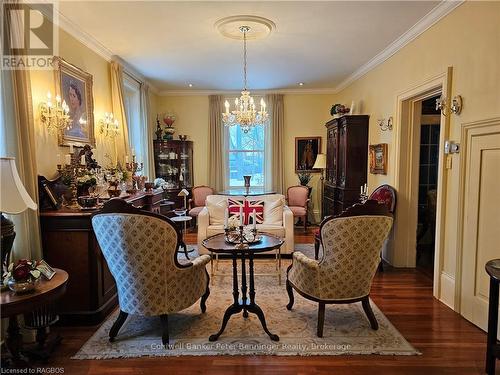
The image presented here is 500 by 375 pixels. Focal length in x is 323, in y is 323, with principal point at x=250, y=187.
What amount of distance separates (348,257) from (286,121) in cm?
537

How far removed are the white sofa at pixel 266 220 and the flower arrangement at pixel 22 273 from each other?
2.69m

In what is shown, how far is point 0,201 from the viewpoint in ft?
6.62

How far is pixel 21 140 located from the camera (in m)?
2.67

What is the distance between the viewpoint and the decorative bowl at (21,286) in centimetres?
205

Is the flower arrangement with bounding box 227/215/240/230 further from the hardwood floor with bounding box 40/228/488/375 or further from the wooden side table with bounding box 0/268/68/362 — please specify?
the wooden side table with bounding box 0/268/68/362

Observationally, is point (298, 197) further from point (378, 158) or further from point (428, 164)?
point (428, 164)

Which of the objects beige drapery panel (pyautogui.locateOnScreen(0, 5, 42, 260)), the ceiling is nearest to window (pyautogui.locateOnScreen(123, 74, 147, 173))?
the ceiling

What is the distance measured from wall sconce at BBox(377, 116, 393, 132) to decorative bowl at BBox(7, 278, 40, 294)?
459 centimetres

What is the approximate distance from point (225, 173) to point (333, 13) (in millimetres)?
4698

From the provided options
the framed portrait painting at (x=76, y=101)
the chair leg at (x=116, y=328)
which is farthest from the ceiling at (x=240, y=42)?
the chair leg at (x=116, y=328)

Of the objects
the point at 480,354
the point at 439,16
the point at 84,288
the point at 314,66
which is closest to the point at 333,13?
the point at 439,16

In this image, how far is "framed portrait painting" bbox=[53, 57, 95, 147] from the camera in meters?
3.53

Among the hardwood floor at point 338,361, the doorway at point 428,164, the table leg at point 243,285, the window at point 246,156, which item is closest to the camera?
the hardwood floor at point 338,361

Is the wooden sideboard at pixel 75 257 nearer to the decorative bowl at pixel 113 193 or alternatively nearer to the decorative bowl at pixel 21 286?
the decorative bowl at pixel 113 193
